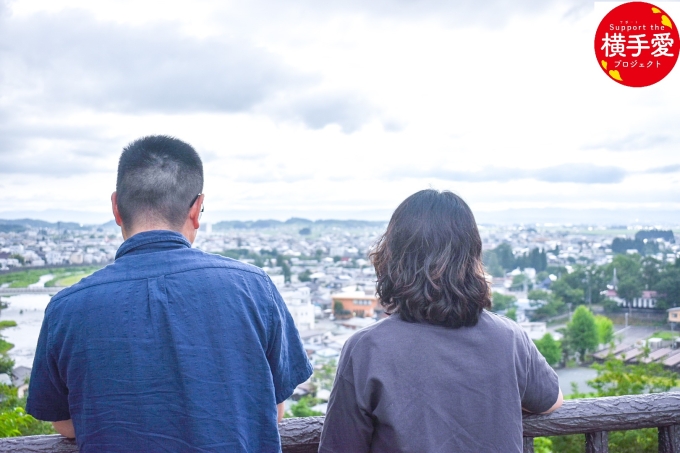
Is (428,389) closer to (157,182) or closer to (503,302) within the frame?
(157,182)

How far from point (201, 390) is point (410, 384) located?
1.44 feet

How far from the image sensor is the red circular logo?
3.44m

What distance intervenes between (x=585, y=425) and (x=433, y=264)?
0.77 meters

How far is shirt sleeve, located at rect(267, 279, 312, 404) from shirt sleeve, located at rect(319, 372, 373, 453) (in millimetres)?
100

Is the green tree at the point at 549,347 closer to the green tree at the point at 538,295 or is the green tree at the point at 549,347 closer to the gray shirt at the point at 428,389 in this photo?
the green tree at the point at 538,295

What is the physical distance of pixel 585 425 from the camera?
154 centimetres

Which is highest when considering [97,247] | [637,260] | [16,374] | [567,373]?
[97,247]

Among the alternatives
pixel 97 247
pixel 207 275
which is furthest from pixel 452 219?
pixel 97 247

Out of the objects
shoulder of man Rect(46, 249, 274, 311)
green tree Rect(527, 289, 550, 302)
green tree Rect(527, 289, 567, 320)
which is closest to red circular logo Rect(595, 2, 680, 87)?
shoulder of man Rect(46, 249, 274, 311)

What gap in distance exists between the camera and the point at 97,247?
319 inches

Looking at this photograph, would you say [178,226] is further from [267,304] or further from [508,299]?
[508,299]

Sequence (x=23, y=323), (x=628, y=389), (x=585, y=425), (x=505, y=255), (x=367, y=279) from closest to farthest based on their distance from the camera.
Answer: (x=585, y=425) → (x=628, y=389) → (x=23, y=323) → (x=367, y=279) → (x=505, y=255)

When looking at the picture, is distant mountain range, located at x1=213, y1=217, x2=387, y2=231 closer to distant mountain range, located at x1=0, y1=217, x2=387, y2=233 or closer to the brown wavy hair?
distant mountain range, located at x1=0, y1=217, x2=387, y2=233

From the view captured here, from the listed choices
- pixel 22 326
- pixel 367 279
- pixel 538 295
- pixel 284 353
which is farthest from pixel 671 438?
pixel 538 295
